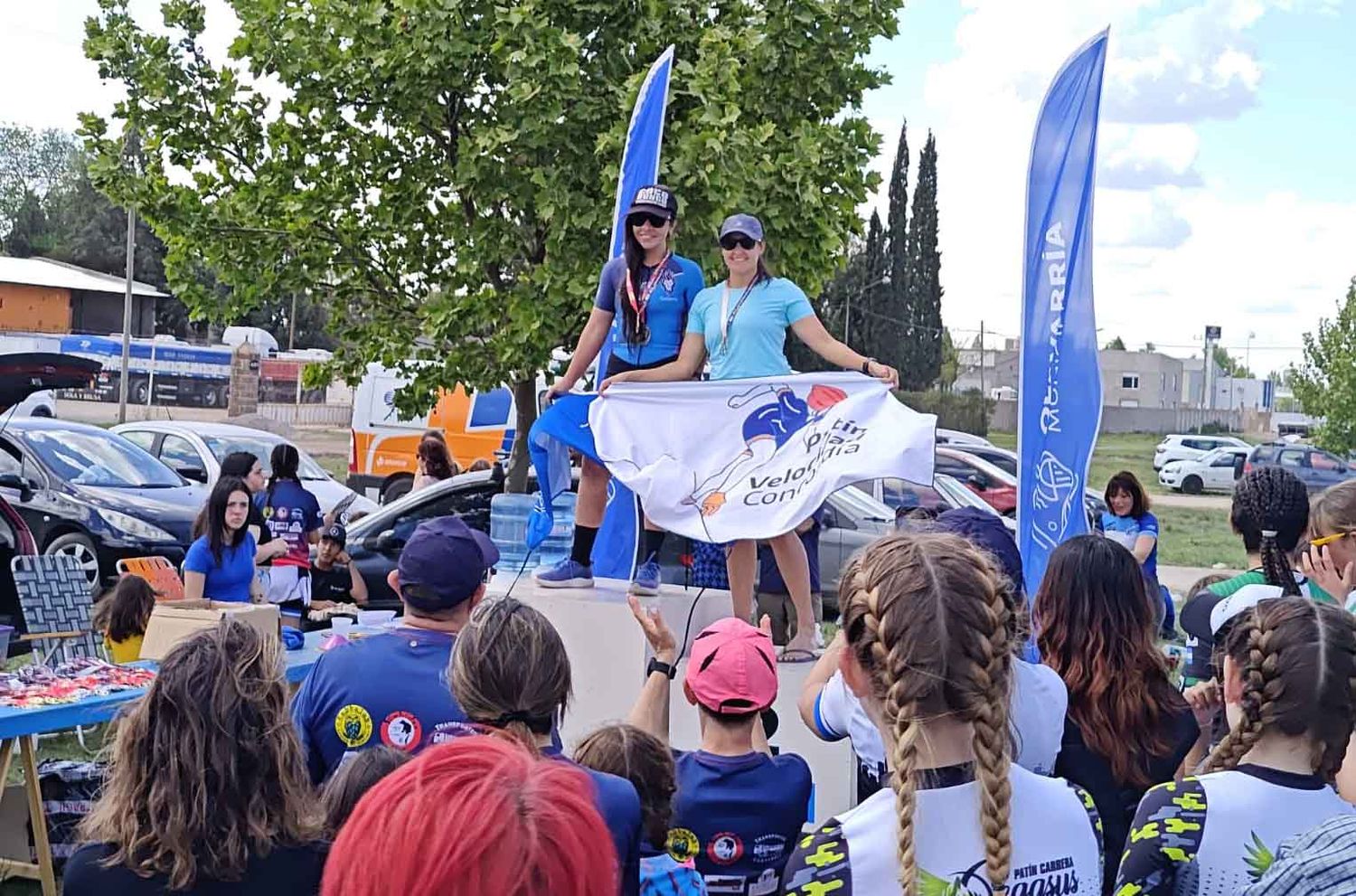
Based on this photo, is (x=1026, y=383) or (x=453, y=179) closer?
(x=1026, y=383)

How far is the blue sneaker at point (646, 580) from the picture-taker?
660 cm

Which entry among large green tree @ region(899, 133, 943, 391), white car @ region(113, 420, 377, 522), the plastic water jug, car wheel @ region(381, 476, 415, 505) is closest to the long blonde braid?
the plastic water jug

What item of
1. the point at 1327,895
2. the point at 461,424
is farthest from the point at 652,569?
the point at 461,424

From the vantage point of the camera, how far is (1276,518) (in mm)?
4535

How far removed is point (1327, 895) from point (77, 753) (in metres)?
7.27

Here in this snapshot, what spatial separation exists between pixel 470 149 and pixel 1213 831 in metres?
9.09

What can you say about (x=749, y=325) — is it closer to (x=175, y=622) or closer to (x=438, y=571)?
(x=438, y=571)

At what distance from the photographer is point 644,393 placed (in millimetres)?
6414

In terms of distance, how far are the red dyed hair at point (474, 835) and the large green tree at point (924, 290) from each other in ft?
166

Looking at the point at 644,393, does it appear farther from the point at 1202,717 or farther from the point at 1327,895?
the point at 1327,895

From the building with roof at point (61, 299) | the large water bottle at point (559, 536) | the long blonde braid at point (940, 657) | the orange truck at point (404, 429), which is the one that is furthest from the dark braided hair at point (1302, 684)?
the building with roof at point (61, 299)

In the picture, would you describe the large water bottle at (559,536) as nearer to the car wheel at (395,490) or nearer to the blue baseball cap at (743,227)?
the blue baseball cap at (743,227)

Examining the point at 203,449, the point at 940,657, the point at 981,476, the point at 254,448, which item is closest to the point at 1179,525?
the point at 981,476

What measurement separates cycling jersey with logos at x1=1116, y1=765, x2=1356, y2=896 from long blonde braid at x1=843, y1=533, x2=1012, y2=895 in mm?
479
